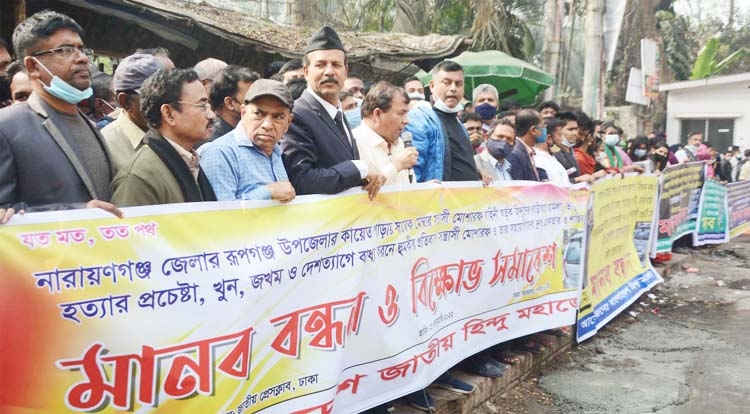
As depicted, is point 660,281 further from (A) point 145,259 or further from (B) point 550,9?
(B) point 550,9

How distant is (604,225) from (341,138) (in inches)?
137

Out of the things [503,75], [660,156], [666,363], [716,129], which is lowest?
[666,363]

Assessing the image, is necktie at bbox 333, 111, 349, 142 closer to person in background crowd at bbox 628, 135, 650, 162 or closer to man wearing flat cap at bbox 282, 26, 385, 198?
man wearing flat cap at bbox 282, 26, 385, 198

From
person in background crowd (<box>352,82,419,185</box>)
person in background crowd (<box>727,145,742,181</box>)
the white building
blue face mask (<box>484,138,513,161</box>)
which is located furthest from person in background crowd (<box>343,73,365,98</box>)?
the white building

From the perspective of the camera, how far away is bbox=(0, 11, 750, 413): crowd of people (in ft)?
8.08

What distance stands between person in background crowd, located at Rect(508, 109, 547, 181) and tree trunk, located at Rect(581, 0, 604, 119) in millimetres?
7407

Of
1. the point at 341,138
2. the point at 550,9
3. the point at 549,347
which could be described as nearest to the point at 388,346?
the point at 341,138

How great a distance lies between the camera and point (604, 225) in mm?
6133

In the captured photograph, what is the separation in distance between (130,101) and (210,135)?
530 mm

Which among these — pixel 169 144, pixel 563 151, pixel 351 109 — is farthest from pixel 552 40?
pixel 169 144

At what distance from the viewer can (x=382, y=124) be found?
377 cm

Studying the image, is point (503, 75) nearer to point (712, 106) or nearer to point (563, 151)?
point (563, 151)

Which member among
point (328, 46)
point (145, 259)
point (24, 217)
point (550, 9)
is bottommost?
point (145, 259)

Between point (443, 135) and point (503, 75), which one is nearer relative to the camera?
point (443, 135)
